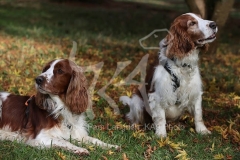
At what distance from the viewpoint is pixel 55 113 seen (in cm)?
544

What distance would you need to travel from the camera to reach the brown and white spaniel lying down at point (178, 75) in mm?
5742

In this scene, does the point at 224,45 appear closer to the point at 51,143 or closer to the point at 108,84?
the point at 108,84

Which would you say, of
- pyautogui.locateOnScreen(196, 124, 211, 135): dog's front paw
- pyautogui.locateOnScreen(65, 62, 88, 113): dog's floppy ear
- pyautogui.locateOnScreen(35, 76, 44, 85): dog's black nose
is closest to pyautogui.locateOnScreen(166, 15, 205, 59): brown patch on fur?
pyautogui.locateOnScreen(196, 124, 211, 135): dog's front paw

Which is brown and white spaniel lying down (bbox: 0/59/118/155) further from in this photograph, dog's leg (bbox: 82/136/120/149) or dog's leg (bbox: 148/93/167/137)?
dog's leg (bbox: 148/93/167/137)

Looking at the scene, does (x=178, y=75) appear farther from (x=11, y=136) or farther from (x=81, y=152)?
(x=11, y=136)

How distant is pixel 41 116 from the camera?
17.8ft

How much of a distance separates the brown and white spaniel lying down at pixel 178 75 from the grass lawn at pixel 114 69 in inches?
11.3

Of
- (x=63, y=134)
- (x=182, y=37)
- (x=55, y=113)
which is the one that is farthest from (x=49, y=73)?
(x=182, y=37)

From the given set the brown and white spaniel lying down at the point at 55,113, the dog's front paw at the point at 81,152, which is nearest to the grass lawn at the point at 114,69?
the dog's front paw at the point at 81,152

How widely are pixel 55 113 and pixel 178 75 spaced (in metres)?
1.74

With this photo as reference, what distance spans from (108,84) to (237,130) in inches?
110

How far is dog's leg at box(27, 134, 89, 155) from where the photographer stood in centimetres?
510

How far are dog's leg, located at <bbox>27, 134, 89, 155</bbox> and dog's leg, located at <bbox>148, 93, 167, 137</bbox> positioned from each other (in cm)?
136

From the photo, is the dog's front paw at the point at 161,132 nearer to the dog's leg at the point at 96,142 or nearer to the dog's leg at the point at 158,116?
the dog's leg at the point at 158,116
